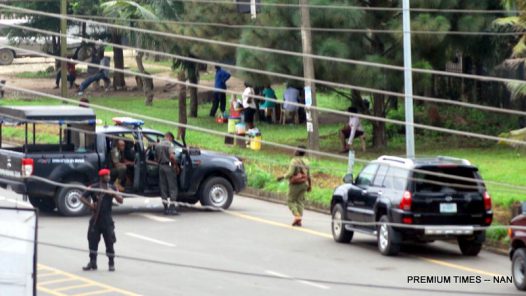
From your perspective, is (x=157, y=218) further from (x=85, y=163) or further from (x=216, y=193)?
(x=85, y=163)

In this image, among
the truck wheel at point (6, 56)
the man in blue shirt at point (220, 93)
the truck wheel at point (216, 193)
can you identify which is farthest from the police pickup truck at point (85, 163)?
the truck wheel at point (6, 56)

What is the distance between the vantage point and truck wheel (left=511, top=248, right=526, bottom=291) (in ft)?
53.9

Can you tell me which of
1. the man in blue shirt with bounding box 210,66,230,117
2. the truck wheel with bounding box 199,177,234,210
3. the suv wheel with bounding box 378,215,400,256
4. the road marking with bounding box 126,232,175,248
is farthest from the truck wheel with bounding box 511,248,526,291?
the man in blue shirt with bounding box 210,66,230,117

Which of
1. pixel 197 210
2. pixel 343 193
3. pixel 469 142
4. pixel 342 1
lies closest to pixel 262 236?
pixel 343 193

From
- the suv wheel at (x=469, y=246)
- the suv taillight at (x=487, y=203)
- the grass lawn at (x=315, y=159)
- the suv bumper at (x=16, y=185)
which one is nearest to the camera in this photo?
the suv taillight at (x=487, y=203)

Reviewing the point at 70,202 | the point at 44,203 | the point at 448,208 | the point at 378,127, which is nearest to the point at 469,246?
the point at 448,208

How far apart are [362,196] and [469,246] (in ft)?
6.47

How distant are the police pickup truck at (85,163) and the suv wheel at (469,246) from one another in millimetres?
6186

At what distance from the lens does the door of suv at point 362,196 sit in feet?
66.9

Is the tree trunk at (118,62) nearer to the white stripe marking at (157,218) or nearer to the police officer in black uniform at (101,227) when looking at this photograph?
the white stripe marking at (157,218)

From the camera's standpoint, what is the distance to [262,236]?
2223 centimetres

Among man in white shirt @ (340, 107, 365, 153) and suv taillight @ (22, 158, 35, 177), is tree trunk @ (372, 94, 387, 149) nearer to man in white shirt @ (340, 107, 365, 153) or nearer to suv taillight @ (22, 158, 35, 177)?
man in white shirt @ (340, 107, 365, 153)

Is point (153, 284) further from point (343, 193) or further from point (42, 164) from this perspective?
point (42, 164)

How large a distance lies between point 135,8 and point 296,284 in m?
22.1
